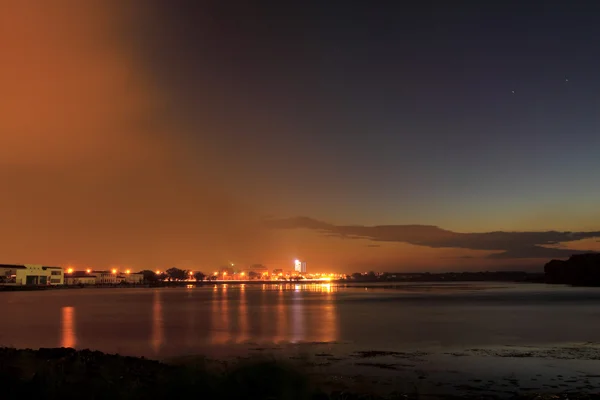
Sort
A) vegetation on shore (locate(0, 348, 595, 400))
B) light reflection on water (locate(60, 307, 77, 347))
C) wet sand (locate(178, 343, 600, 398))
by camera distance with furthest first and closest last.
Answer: light reflection on water (locate(60, 307, 77, 347)) → wet sand (locate(178, 343, 600, 398)) → vegetation on shore (locate(0, 348, 595, 400))

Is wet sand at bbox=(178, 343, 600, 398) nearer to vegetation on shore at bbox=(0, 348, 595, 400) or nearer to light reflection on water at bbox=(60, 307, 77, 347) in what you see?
vegetation on shore at bbox=(0, 348, 595, 400)

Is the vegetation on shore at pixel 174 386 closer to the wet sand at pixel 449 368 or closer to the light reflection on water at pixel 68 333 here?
the wet sand at pixel 449 368

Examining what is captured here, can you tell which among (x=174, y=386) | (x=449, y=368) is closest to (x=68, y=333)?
(x=449, y=368)

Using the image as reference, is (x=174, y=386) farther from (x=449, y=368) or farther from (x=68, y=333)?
(x=68, y=333)

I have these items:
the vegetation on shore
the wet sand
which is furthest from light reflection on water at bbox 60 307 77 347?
the vegetation on shore

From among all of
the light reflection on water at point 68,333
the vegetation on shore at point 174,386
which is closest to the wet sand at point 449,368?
the vegetation on shore at point 174,386

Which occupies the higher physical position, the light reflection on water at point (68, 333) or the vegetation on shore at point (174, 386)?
the vegetation on shore at point (174, 386)

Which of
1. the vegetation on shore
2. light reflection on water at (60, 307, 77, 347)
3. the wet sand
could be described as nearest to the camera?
the vegetation on shore

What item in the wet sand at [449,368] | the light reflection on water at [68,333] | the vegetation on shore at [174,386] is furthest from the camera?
the light reflection on water at [68,333]

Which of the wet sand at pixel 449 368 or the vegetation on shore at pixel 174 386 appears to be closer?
the vegetation on shore at pixel 174 386

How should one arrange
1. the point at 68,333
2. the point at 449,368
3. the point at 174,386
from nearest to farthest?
1. the point at 174,386
2. the point at 449,368
3. the point at 68,333

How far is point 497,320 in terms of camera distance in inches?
2064

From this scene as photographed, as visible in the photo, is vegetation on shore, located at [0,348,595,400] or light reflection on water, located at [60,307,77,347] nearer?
vegetation on shore, located at [0,348,595,400]

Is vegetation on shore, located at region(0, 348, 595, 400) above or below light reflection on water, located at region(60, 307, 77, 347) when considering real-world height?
above
